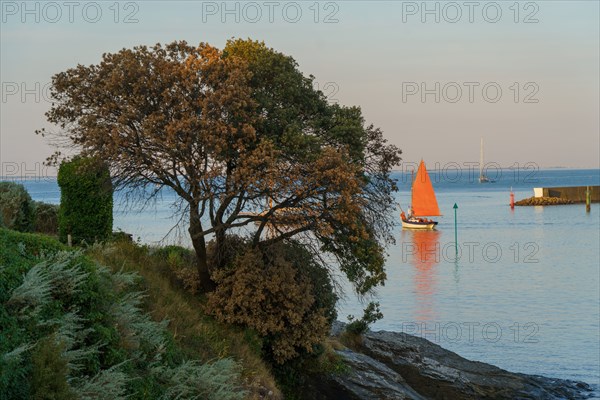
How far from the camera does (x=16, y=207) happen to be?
29.2m

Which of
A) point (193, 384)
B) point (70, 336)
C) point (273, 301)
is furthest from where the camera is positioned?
point (273, 301)

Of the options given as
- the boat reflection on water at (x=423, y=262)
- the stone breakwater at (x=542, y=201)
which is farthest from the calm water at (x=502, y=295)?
the stone breakwater at (x=542, y=201)

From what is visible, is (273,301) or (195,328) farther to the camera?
(273,301)

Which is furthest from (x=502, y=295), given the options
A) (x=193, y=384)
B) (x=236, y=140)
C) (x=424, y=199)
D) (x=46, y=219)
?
(x=424, y=199)

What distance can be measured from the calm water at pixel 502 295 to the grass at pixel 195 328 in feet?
7.00

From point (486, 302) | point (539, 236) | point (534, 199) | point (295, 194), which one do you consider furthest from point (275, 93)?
point (534, 199)

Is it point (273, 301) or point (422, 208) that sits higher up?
point (422, 208)

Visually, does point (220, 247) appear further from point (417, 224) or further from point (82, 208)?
point (417, 224)

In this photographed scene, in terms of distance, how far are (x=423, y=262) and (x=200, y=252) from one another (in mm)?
49398

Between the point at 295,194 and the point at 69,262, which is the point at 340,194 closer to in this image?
the point at 295,194

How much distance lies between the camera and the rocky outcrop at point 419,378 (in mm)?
23922

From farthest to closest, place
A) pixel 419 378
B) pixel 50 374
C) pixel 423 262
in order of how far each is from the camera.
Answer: pixel 423 262
pixel 419 378
pixel 50 374

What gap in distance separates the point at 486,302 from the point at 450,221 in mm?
62456

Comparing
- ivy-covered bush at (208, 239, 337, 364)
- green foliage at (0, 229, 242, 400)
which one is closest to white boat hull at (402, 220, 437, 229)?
ivy-covered bush at (208, 239, 337, 364)
